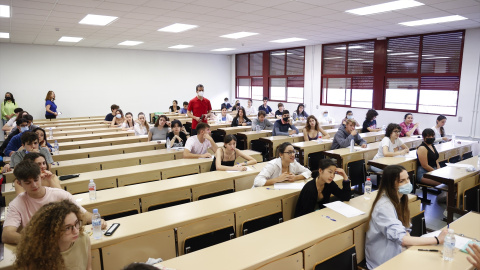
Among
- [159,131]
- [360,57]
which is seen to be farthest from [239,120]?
[360,57]

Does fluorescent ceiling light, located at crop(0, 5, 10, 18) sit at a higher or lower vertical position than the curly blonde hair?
higher

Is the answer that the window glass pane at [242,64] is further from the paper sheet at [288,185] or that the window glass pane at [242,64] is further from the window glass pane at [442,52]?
the paper sheet at [288,185]

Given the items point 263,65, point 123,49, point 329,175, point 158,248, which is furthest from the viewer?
point 263,65

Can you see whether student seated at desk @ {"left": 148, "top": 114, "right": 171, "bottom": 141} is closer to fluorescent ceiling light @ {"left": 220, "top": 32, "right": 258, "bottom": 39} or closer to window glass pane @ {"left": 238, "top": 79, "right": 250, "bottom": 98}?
fluorescent ceiling light @ {"left": 220, "top": 32, "right": 258, "bottom": 39}

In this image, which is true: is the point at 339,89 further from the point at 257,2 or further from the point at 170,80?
the point at 170,80

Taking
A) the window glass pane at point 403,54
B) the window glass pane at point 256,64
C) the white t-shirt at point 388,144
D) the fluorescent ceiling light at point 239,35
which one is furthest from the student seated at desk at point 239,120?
the window glass pane at point 256,64

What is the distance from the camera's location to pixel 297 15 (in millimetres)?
6137

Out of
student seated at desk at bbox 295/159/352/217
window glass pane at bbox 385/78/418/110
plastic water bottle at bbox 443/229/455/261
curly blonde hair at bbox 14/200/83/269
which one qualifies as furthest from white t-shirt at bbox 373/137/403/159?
curly blonde hair at bbox 14/200/83/269

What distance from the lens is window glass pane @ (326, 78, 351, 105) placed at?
1065 cm

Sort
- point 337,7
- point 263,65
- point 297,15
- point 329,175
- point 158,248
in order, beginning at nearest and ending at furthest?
point 158,248 → point 329,175 → point 337,7 → point 297,15 → point 263,65

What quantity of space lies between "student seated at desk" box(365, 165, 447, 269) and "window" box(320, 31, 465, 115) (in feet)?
23.2

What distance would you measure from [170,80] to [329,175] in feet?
40.5

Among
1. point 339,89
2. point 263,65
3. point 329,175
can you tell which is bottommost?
point 329,175

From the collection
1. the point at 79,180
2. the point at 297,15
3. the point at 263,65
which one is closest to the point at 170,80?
the point at 263,65
